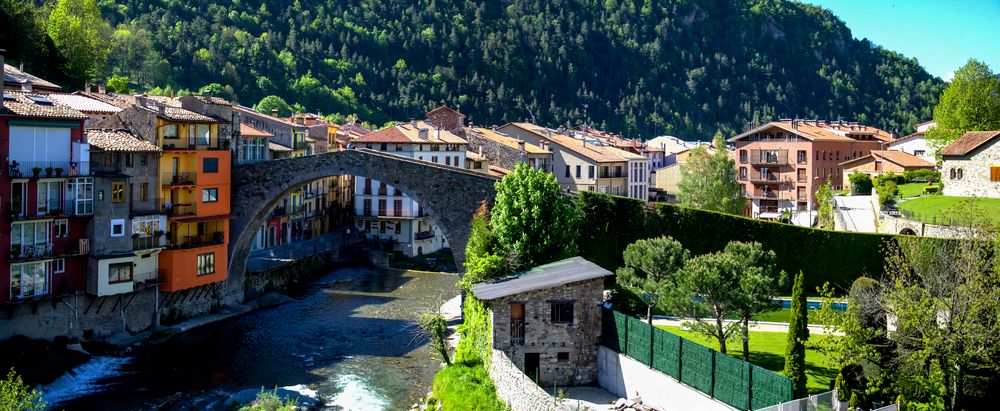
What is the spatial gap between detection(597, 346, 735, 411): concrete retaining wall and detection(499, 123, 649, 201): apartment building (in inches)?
1497

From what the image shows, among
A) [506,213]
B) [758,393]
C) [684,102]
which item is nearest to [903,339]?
[758,393]

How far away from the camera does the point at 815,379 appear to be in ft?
91.2

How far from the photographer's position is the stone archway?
155 feet

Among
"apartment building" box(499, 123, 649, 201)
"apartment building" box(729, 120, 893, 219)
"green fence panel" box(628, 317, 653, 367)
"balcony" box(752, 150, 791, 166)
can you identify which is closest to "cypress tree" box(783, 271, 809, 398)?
"green fence panel" box(628, 317, 653, 367)

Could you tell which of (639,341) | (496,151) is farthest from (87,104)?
(496,151)

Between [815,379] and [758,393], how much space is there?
3.93m

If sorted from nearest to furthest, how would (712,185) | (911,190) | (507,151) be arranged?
(911,190), (712,185), (507,151)

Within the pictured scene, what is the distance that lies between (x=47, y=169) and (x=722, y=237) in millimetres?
28164

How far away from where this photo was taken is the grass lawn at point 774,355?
2776cm

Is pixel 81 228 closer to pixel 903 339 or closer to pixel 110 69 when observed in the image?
pixel 903 339

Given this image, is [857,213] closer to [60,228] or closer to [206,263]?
[206,263]

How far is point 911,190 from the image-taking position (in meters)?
59.1

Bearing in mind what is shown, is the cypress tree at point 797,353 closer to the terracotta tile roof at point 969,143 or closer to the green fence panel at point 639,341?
the green fence panel at point 639,341

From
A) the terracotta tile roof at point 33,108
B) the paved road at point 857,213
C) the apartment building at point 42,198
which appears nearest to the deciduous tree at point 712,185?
the paved road at point 857,213
